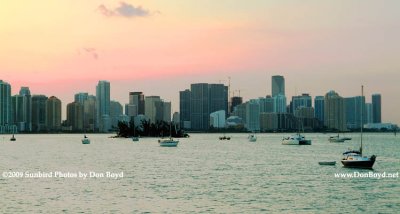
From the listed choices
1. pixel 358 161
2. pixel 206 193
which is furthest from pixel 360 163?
pixel 206 193

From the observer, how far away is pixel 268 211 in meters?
51.3

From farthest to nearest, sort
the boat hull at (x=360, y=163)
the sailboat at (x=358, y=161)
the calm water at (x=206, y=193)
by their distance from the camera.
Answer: the sailboat at (x=358, y=161)
the boat hull at (x=360, y=163)
the calm water at (x=206, y=193)

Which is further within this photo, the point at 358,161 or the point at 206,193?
the point at 358,161

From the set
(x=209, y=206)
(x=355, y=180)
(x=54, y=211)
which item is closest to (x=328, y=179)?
(x=355, y=180)

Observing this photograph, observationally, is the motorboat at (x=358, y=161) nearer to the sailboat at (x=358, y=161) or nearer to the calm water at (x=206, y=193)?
the sailboat at (x=358, y=161)

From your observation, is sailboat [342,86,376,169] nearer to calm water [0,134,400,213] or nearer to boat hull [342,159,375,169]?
boat hull [342,159,375,169]

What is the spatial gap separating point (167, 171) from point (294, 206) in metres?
39.6

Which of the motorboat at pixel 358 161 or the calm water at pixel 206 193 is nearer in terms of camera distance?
the calm water at pixel 206 193

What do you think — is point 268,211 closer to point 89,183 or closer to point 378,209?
point 378,209

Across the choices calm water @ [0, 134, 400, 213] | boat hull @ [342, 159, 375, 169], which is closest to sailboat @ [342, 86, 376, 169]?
boat hull @ [342, 159, 375, 169]

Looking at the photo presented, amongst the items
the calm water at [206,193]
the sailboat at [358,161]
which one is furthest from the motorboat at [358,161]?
the calm water at [206,193]

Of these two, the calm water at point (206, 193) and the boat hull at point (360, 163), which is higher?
the boat hull at point (360, 163)

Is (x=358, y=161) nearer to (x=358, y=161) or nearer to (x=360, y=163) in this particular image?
(x=358, y=161)

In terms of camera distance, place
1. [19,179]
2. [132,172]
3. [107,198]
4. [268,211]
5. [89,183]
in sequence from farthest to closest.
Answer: [132,172], [19,179], [89,183], [107,198], [268,211]
